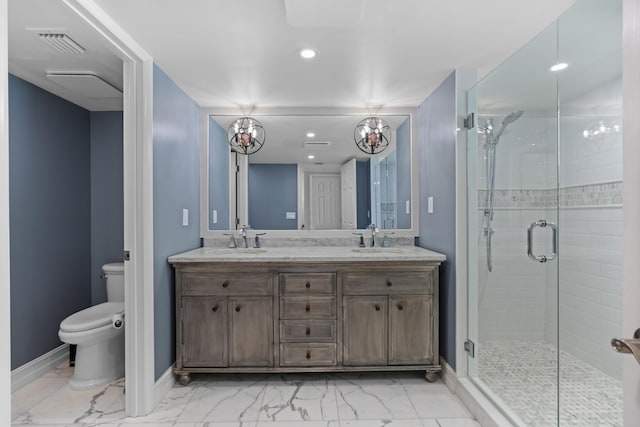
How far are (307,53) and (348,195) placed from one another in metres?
1.31

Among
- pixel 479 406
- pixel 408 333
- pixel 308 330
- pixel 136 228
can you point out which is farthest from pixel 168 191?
pixel 479 406

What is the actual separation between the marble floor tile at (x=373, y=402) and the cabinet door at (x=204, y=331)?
0.82 meters

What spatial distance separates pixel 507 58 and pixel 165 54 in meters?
2.02

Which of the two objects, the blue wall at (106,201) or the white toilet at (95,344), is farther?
the blue wall at (106,201)

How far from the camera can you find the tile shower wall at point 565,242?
217 centimetres

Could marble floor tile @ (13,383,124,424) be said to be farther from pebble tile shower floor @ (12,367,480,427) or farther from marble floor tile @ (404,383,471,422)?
marble floor tile @ (404,383,471,422)

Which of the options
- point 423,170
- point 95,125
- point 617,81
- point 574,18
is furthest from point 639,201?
point 95,125

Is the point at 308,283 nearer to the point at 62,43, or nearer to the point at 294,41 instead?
the point at 294,41

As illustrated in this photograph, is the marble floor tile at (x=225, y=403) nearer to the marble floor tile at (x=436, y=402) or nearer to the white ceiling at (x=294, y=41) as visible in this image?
the marble floor tile at (x=436, y=402)

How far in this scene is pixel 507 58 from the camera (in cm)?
216

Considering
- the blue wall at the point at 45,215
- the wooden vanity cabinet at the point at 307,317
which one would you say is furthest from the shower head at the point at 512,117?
the blue wall at the point at 45,215

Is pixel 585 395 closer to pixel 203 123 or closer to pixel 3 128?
pixel 3 128

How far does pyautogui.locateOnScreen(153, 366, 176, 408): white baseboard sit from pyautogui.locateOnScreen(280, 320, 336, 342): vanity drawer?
760mm

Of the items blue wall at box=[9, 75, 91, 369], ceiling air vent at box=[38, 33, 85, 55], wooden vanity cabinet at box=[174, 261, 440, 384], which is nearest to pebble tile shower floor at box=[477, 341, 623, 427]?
wooden vanity cabinet at box=[174, 261, 440, 384]
